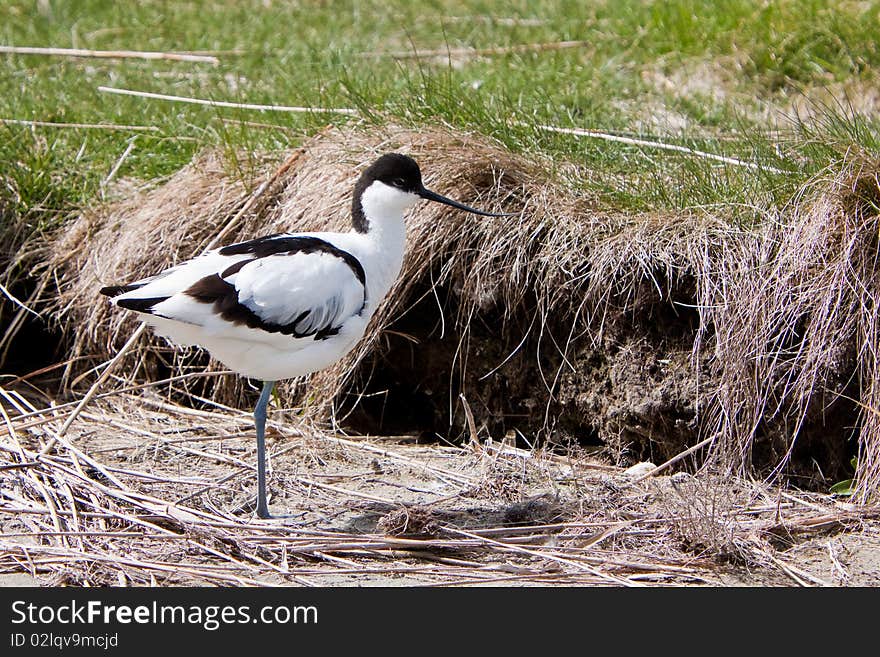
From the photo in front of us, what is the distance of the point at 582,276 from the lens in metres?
4.14

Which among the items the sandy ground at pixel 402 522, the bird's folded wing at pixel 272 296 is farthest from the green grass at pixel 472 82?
the bird's folded wing at pixel 272 296

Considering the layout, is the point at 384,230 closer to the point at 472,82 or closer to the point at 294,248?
the point at 294,248

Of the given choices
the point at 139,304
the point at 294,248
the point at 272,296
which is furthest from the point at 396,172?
the point at 139,304

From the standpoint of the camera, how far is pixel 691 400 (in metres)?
4.08

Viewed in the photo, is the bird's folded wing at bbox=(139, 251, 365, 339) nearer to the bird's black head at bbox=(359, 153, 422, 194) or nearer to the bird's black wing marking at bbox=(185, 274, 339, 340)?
the bird's black wing marking at bbox=(185, 274, 339, 340)

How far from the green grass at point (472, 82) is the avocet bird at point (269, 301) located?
3.82 feet

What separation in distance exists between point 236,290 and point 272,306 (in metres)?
0.12

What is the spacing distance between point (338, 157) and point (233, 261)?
3.82 ft

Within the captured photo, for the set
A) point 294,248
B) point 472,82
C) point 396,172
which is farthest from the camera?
point 472,82

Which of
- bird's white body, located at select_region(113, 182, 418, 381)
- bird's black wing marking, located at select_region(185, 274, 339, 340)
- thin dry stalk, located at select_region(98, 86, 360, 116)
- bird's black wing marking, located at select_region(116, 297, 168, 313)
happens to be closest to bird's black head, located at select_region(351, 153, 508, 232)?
bird's white body, located at select_region(113, 182, 418, 381)

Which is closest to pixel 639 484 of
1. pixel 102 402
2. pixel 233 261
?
pixel 233 261

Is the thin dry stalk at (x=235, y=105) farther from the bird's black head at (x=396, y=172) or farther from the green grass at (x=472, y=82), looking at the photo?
the bird's black head at (x=396, y=172)

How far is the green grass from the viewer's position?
4641 millimetres
